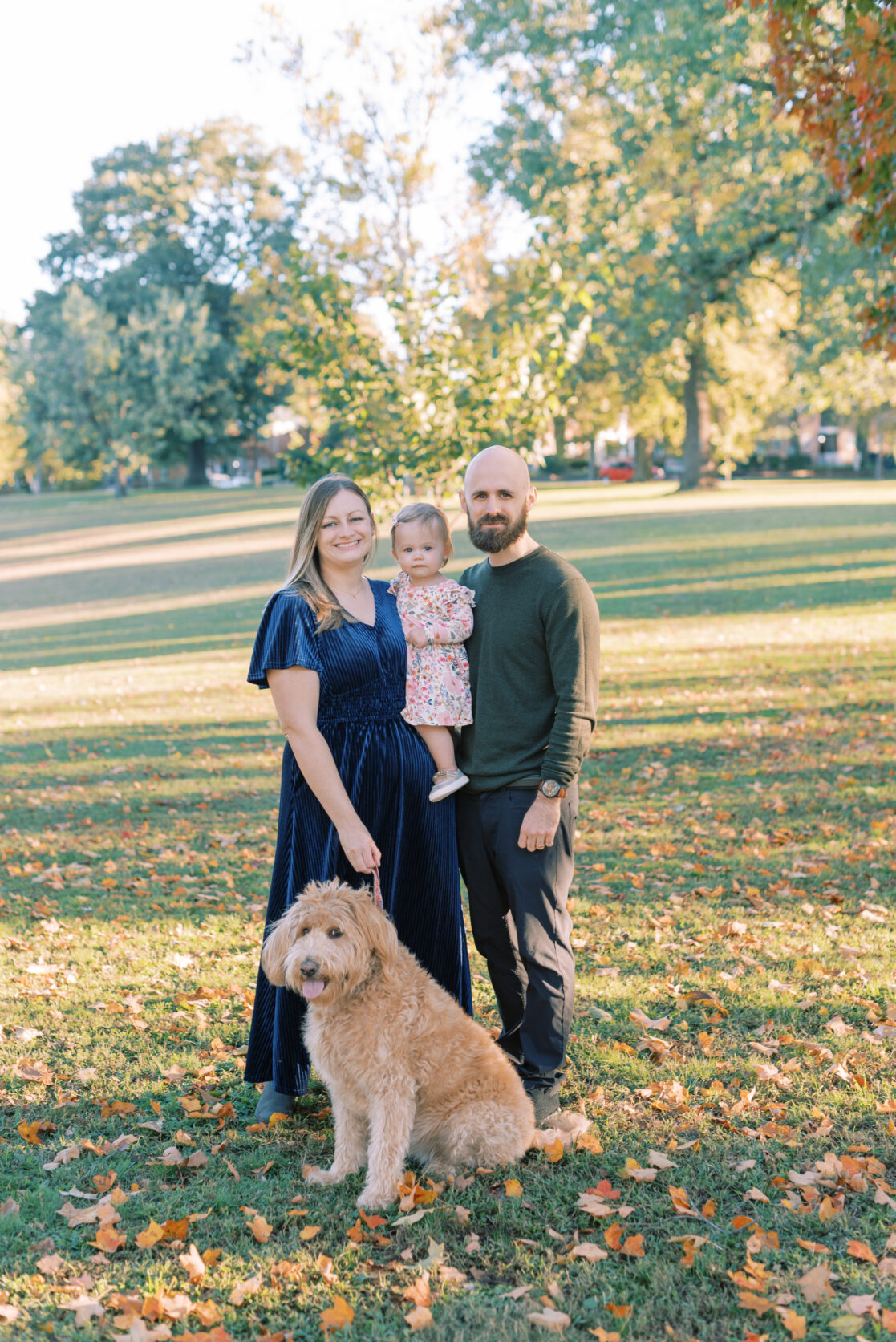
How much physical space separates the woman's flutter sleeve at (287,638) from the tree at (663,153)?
10.5 m

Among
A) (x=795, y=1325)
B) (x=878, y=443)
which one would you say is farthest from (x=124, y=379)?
(x=795, y=1325)

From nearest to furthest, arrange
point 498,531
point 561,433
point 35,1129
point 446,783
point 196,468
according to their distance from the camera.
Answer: point 498,531, point 446,783, point 35,1129, point 561,433, point 196,468

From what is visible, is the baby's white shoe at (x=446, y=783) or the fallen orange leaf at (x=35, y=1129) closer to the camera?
the baby's white shoe at (x=446, y=783)

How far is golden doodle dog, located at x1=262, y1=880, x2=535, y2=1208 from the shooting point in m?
3.64

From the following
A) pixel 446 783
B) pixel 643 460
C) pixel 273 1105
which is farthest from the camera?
pixel 643 460

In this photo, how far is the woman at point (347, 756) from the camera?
Answer: 3.94 metres

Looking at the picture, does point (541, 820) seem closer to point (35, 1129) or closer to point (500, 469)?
point (500, 469)

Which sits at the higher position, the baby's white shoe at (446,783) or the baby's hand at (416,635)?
the baby's hand at (416,635)

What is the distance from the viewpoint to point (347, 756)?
13.5 ft

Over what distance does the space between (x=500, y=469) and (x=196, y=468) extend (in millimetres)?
64787

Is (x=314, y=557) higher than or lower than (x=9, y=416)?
lower

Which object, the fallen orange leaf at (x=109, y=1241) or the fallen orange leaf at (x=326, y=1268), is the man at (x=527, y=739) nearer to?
the fallen orange leaf at (x=326, y=1268)

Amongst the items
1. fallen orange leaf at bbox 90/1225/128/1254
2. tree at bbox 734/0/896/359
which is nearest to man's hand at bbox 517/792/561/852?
fallen orange leaf at bbox 90/1225/128/1254

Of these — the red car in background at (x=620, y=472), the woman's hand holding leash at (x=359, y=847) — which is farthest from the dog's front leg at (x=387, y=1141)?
the red car in background at (x=620, y=472)
